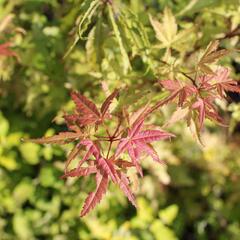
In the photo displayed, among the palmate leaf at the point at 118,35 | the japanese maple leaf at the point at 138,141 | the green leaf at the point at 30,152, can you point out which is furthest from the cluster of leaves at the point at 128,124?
the green leaf at the point at 30,152

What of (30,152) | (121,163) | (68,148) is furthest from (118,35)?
(30,152)

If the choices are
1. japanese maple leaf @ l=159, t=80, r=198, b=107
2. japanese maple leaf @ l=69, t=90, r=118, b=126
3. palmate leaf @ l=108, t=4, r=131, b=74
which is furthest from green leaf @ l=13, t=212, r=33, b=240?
japanese maple leaf @ l=159, t=80, r=198, b=107

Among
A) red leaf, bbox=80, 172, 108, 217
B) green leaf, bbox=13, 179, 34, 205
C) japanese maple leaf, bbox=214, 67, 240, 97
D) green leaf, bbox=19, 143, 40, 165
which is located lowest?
green leaf, bbox=13, 179, 34, 205

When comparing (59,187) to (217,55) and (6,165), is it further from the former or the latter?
(217,55)

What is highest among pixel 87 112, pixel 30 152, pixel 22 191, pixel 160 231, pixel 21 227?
pixel 87 112

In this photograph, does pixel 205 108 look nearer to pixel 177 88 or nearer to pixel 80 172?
pixel 177 88

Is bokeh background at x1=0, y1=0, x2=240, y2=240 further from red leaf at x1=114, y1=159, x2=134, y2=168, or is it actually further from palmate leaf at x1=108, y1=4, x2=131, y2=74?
red leaf at x1=114, y1=159, x2=134, y2=168
